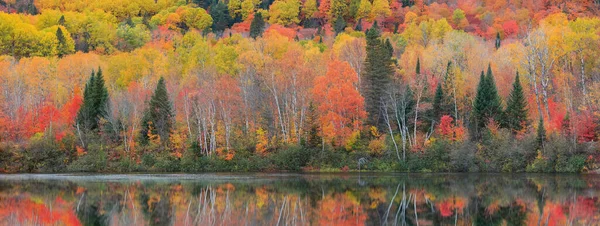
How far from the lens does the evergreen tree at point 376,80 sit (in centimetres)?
7756

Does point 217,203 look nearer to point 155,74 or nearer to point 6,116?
point 6,116

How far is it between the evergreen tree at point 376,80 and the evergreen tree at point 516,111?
12.4 m

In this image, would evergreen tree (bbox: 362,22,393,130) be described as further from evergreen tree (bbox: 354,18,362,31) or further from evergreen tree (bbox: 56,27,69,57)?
evergreen tree (bbox: 354,18,362,31)

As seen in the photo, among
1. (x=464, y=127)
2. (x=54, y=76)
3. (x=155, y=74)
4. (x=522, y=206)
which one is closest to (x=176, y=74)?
(x=155, y=74)

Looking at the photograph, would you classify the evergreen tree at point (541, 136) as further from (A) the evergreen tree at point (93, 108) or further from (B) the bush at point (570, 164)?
(A) the evergreen tree at point (93, 108)

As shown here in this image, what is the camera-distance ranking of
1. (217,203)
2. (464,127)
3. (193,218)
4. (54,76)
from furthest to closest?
(54,76) → (464,127) → (217,203) → (193,218)

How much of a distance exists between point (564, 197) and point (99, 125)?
54160 millimetres

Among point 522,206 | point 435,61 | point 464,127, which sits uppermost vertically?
point 435,61

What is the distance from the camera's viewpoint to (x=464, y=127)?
72688 mm

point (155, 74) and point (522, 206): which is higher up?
point (155, 74)

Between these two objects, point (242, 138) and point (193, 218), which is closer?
point (193, 218)

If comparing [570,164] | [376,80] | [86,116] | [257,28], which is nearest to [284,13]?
[257,28]

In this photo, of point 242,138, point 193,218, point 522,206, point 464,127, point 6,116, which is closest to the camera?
point 193,218

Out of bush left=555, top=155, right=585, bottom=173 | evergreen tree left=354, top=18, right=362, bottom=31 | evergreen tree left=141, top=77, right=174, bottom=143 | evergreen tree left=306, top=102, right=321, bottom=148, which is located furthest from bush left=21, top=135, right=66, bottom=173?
evergreen tree left=354, top=18, right=362, bottom=31
